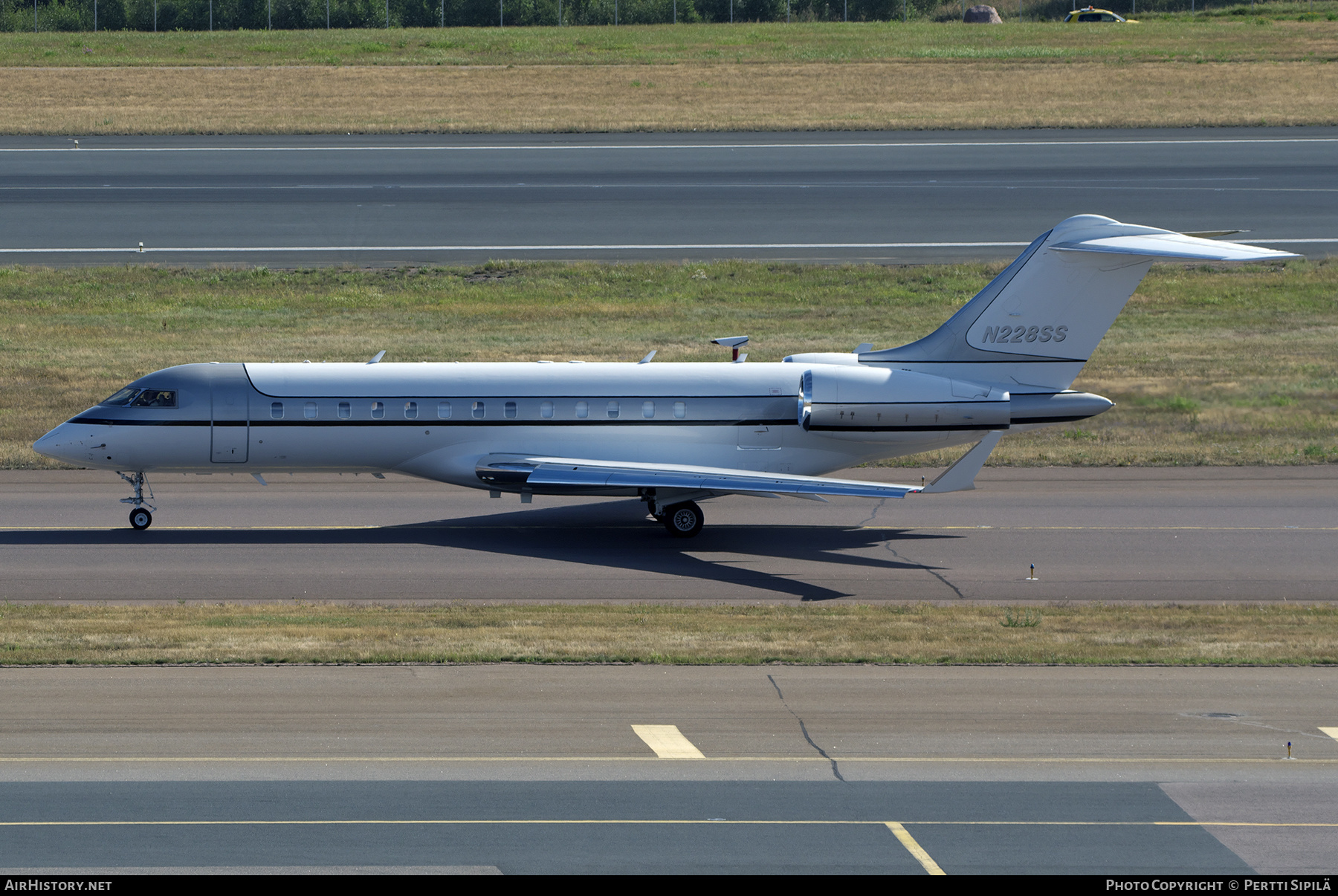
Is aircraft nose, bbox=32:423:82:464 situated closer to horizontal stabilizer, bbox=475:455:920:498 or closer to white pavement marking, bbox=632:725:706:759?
horizontal stabilizer, bbox=475:455:920:498

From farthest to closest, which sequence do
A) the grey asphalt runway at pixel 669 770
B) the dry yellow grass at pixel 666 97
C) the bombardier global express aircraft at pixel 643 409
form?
the dry yellow grass at pixel 666 97 → the bombardier global express aircraft at pixel 643 409 → the grey asphalt runway at pixel 669 770

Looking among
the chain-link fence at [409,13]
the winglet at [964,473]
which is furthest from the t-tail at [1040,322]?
the chain-link fence at [409,13]

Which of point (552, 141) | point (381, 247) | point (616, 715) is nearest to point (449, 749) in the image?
point (616, 715)

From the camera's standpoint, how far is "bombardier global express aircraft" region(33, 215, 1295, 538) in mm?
26031

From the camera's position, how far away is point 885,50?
7488 cm

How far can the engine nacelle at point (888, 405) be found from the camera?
84.7ft

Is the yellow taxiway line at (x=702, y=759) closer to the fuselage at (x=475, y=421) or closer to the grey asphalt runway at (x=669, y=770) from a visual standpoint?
the grey asphalt runway at (x=669, y=770)

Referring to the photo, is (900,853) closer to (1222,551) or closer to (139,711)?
(139,711)

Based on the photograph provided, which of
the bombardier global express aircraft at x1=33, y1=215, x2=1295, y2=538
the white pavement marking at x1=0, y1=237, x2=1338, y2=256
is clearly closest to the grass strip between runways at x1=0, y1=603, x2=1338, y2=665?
the bombardier global express aircraft at x1=33, y1=215, x2=1295, y2=538

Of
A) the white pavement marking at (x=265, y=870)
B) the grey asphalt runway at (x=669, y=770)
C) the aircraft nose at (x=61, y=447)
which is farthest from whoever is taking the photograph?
the aircraft nose at (x=61, y=447)

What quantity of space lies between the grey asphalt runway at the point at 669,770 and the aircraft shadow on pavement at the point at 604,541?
637 cm

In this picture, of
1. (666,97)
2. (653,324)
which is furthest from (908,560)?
(666,97)

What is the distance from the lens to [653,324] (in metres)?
44.1

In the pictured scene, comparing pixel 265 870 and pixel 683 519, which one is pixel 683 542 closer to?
pixel 683 519
